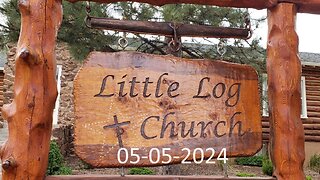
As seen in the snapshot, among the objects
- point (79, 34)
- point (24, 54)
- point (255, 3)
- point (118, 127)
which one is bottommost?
point (118, 127)

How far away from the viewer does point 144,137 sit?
1.97m

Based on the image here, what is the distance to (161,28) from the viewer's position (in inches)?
91.2

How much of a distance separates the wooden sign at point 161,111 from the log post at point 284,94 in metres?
0.11

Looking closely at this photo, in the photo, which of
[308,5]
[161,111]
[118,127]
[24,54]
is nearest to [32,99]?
[24,54]

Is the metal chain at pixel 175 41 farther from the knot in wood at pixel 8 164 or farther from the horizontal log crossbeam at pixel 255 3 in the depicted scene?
the knot in wood at pixel 8 164

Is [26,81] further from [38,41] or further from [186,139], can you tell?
[186,139]

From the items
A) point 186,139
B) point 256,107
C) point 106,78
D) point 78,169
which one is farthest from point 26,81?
point 78,169

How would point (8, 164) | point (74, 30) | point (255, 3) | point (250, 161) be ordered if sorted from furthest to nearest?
point (250, 161) → point (74, 30) → point (255, 3) → point (8, 164)

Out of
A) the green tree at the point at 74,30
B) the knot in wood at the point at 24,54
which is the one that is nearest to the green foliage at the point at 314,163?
the green tree at the point at 74,30

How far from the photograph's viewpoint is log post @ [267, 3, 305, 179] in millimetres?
2020

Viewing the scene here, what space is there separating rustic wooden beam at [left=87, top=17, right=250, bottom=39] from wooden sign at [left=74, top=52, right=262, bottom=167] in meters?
0.29

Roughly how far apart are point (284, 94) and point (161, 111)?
0.66 meters

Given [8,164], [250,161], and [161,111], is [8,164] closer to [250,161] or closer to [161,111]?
[161,111]

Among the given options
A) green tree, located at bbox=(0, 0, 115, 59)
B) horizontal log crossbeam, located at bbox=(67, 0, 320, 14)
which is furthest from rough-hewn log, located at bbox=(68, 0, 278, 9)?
green tree, located at bbox=(0, 0, 115, 59)
